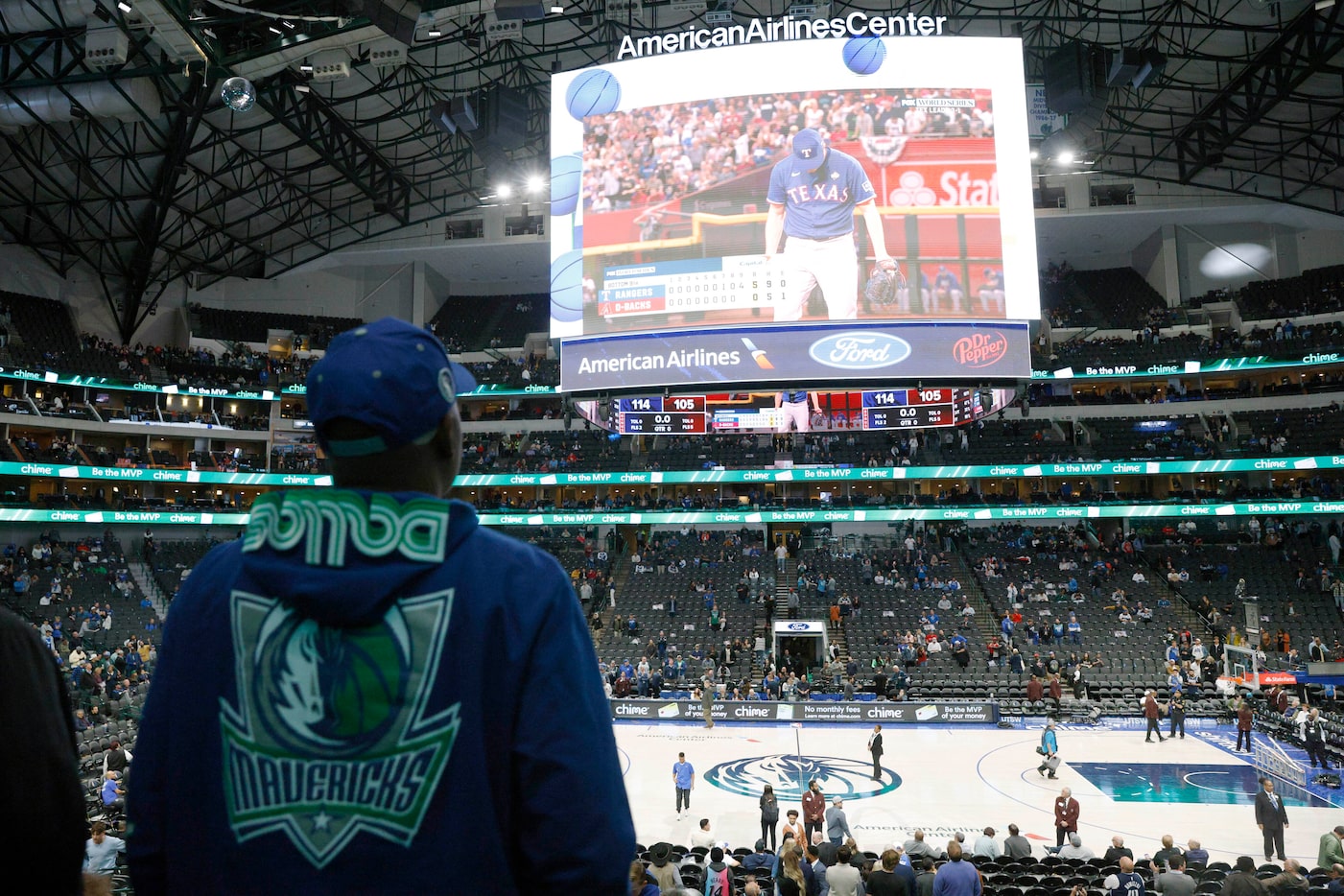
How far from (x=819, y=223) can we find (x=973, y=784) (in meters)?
12.2

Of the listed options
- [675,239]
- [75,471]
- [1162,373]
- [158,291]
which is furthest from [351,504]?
[158,291]

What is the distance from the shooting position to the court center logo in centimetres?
1831

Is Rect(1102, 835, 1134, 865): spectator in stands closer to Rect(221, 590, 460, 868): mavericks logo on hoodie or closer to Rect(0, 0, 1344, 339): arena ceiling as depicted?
Rect(221, 590, 460, 868): mavericks logo on hoodie

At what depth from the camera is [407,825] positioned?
53.3 inches

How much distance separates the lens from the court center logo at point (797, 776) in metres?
18.3

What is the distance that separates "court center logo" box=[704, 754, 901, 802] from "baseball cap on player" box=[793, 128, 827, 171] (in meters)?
13.1

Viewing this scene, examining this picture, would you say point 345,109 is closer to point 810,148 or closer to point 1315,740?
point 810,148

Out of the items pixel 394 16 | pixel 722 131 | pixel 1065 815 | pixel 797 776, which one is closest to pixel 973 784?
pixel 797 776

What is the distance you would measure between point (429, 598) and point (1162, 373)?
47182 mm

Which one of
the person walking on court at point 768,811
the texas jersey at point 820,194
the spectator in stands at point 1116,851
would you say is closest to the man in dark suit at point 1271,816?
the spectator in stands at point 1116,851

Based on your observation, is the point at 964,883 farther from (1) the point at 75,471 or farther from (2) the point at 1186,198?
(2) the point at 1186,198

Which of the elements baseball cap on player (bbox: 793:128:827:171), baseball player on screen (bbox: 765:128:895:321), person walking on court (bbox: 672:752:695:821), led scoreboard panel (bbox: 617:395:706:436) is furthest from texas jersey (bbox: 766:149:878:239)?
person walking on court (bbox: 672:752:695:821)

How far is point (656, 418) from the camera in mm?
23547

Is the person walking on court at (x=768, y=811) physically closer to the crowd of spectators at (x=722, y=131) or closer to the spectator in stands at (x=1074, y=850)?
the spectator in stands at (x=1074, y=850)
